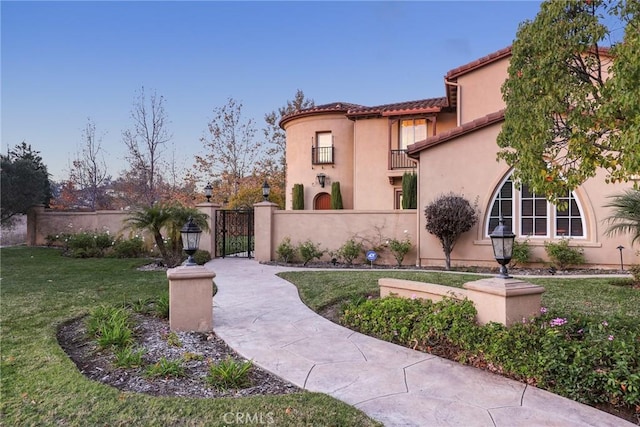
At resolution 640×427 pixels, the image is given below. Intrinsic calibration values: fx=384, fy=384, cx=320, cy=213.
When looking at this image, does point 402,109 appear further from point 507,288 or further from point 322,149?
point 507,288

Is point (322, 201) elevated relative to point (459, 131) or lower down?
lower down

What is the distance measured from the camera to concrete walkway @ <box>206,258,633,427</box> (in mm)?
2922

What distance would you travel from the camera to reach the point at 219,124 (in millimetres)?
26547

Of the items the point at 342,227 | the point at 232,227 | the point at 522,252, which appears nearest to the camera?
the point at 522,252

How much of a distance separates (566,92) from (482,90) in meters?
10.8

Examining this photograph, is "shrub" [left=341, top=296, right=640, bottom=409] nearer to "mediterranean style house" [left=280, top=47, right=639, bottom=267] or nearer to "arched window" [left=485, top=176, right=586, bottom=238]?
"mediterranean style house" [left=280, top=47, right=639, bottom=267]

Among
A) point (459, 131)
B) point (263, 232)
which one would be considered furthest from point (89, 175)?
point (459, 131)

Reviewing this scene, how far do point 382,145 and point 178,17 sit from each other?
10211 millimetres

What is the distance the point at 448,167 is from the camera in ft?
36.4

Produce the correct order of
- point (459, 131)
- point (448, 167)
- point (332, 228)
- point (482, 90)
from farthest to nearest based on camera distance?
point (482, 90) → point (332, 228) → point (448, 167) → point (459, 131)

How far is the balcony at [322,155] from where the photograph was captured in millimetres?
20217

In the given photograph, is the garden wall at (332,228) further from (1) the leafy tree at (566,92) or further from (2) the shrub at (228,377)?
(2) the shrub at (228,377)

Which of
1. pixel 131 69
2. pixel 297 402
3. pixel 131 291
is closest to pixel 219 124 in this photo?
pixel 131 69

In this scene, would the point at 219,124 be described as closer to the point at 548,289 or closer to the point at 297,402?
the point at 548,289
